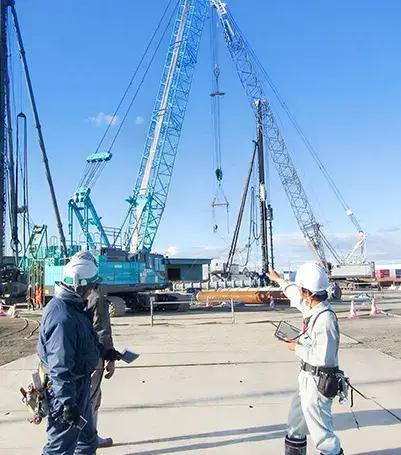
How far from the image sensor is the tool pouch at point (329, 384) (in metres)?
3.44

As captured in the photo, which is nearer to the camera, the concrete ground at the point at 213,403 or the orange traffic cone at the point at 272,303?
the concrete ground at the point at 213,403

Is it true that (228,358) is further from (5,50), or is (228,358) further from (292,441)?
(5,50)

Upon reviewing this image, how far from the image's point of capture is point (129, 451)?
4.46 m

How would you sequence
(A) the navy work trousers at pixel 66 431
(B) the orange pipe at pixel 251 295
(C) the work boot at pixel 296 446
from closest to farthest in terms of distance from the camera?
(A) the navy work trousers at pixel 66 431
(C) the work boot at pixel 296 446
(B) the orange pipe at pixel 251 295

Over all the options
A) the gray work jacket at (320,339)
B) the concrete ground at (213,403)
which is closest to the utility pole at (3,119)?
the concrete ground at (213,403)

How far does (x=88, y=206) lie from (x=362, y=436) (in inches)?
1177

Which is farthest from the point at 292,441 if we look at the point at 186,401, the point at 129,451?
the point at 186,401

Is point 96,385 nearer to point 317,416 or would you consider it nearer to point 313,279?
point 317,416

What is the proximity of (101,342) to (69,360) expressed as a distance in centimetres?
156

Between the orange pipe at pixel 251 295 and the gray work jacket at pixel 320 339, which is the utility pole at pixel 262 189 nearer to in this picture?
the orange pipe at pixel 251 295

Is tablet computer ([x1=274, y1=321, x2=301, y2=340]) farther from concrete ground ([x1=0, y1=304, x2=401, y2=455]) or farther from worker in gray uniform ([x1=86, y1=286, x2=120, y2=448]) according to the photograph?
worker in gray uniform ([x1=86, y1=286, x2=120, y2=448])

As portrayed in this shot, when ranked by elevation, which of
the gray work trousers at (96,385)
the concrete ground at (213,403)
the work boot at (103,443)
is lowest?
the concrete ground at (213,403)

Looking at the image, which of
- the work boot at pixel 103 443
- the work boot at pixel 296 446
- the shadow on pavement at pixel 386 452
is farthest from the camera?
the work boot at pixel 103 443

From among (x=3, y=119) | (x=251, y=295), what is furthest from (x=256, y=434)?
(x=3, y=119)
